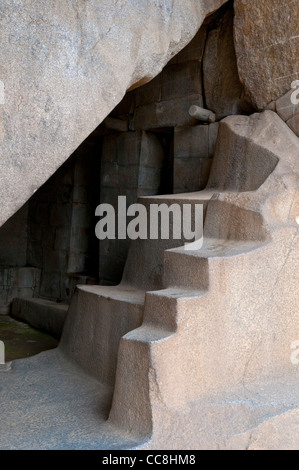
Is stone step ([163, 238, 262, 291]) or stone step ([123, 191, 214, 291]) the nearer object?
stone step ([163, 238, 262, 291])

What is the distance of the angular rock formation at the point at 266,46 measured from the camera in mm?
4207

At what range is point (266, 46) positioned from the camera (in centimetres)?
438

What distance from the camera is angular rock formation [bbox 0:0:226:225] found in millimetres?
2975

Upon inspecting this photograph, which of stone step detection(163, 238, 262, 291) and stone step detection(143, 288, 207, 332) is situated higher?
stone step detection(163, 238, 262, 291)

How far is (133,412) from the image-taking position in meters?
2.75

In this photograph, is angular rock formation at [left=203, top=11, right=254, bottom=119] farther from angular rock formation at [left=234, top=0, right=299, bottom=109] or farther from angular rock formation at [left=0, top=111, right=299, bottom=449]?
angular rock formation at [left=0, top=111, right=299, bottom=449]

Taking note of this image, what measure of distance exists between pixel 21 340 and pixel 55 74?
146 inches

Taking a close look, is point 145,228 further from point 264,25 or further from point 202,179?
point 264,25

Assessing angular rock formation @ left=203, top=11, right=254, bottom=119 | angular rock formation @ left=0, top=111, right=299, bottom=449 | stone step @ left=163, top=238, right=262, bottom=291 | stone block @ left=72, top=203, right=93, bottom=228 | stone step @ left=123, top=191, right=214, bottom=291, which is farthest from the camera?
stone block @ left=72, top=203, right=93, bottom=228

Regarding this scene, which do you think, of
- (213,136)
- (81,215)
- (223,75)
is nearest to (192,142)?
(213,136)

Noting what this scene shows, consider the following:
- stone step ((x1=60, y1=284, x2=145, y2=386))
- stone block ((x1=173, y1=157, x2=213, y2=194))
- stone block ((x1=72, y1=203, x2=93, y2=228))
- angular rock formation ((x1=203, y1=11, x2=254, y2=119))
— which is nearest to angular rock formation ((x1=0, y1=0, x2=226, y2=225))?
stone step ((x1=60, y1=284, x2=145, y2=386))

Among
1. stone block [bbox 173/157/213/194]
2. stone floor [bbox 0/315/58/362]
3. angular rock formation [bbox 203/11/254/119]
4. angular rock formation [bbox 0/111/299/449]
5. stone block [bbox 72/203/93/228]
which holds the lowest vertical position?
stone floor [bbox 0/315/58/362]

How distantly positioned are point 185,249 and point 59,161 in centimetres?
98

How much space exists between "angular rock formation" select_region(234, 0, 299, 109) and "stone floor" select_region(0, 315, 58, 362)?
3385 millimetres
